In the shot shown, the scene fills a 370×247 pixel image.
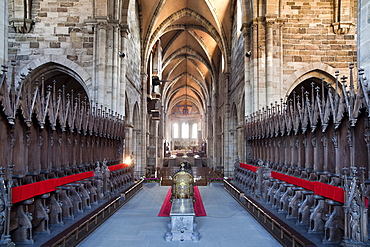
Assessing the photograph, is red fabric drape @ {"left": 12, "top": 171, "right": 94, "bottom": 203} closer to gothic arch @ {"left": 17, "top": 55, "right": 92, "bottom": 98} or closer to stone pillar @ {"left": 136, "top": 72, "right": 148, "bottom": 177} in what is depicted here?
gothic arch @ {"left": 17, "top": 55, "right": 92, "bottom": 98}

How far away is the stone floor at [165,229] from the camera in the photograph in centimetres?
589

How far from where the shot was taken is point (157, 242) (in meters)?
5.93

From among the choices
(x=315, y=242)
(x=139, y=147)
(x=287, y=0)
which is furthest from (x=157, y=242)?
(x=139, y=147)

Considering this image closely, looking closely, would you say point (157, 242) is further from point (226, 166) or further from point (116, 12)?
point (226, 166)

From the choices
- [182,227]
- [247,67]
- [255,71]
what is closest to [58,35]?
[247,67]

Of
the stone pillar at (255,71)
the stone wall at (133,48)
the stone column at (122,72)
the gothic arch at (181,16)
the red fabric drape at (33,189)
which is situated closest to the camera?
the red fabric drape at (33,189)

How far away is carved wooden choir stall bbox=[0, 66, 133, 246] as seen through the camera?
4.87 meters

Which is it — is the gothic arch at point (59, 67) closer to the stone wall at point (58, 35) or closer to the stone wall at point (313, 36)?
the stone wall at point (58, 35)

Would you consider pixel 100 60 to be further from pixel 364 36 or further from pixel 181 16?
pixel 181 16

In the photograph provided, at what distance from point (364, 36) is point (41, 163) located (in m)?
7.46

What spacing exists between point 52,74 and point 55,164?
810 centimetres

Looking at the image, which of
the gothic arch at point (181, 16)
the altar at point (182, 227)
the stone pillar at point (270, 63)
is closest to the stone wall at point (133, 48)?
the gothic arch at point (181, 16)

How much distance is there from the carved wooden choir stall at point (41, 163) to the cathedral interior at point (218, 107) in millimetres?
30

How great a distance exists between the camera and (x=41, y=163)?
686cm
